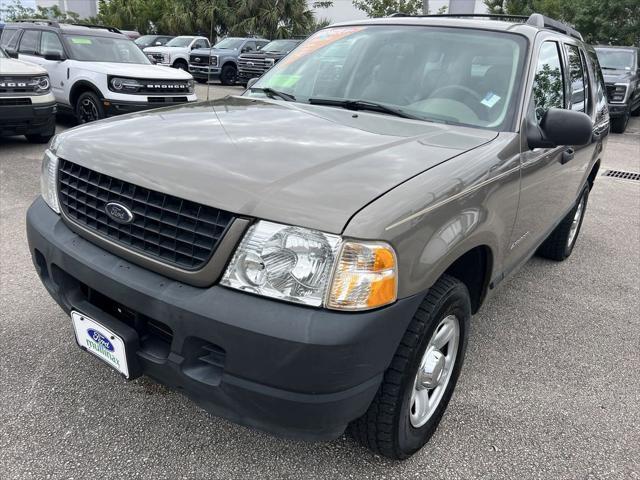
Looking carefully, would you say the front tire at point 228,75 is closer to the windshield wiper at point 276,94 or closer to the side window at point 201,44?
the side window at point 201,44

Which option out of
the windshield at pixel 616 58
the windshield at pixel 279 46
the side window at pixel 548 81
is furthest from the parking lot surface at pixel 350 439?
the windshield at pixel 279 46

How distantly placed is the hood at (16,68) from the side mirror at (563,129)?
6908 millimetres

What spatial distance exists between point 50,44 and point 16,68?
6.17 feet

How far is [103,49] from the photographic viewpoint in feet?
29.0

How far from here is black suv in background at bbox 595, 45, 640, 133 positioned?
11.6m

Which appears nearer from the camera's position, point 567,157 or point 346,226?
point 346,226

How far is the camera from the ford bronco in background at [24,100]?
688cm

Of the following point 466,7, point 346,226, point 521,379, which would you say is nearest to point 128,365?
point 346,226

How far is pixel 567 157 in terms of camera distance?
10.4 ft

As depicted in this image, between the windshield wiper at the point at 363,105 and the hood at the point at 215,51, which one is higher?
the windshield wiper at the point at 363,105

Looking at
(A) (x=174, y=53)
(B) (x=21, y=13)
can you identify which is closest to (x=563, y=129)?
(A) (x=174, y=53)

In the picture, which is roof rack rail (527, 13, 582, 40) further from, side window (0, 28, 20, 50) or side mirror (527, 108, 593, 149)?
side window (0, 28, 20, 50)

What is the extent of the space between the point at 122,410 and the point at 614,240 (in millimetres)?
4792

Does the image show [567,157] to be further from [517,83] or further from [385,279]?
[385,279]
